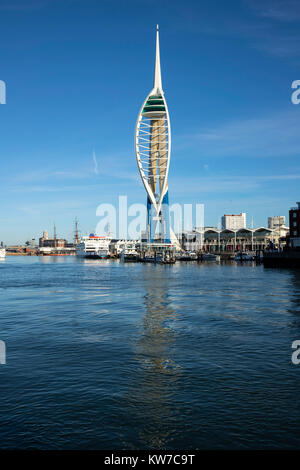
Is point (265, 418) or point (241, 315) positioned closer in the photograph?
point (265, 418)

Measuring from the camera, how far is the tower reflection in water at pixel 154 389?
9734mm

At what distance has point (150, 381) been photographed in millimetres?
13242

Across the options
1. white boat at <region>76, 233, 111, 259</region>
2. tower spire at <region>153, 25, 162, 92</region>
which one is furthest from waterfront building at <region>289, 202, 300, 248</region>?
white boat at <region>76, 233, 111, 259</region>

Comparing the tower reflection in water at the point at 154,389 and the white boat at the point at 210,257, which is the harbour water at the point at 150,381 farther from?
the white boat at the point at 210,257

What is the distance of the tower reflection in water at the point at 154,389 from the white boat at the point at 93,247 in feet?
497

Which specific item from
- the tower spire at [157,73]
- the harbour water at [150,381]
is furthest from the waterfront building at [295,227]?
the tower spire at [157,73]

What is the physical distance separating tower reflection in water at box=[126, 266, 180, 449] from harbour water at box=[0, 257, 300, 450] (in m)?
0.03

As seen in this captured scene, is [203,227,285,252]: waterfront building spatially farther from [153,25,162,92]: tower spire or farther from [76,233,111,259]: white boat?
[153,25,162,92]: tower spire

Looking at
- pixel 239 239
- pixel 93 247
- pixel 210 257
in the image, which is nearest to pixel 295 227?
pixel 210 257

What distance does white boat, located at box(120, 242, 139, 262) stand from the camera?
458 ft
